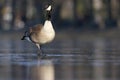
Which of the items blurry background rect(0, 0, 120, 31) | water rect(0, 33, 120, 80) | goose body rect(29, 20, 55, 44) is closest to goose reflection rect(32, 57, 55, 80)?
water rect(0, 33, 120, 80)

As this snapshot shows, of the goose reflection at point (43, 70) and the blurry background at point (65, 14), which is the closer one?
the goose reflection at point (43, 70)

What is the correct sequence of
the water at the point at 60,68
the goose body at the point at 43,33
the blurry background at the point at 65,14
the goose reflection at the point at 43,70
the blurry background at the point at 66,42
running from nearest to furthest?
the goose reflection at the point at 43,70, the water at the point at 60,68, the blurry background at the point at 66,42, the goose body at the point at 43,33, the blurry background at the point at 65,14

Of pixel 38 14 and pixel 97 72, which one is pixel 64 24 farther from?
pixel 97 72

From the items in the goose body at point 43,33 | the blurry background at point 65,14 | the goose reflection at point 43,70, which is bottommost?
the goose reflection at point 43,70

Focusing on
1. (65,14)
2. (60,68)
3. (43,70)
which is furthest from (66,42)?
(65,14)

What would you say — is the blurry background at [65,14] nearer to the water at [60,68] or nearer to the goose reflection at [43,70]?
the water at [60,68]

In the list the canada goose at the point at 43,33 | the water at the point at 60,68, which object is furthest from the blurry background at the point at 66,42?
the canada goose at the point at 43,33

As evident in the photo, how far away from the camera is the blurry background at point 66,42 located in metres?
15.6

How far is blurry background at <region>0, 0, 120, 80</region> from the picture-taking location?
51.3ft

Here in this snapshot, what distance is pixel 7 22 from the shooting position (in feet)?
226

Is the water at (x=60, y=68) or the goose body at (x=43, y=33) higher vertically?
the goose body at (x=43, y=33)

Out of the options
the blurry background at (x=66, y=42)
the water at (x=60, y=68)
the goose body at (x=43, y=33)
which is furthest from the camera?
the goose body at (x=43, y=33)

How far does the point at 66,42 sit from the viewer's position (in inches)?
1410

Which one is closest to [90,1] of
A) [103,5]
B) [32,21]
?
[103,5]
